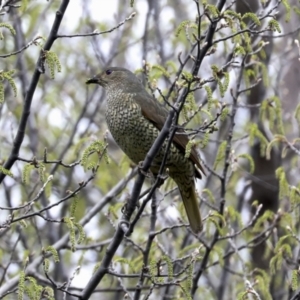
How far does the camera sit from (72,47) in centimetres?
998

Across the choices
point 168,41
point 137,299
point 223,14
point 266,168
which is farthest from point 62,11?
point 168,41

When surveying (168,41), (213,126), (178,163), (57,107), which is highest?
(168,41)

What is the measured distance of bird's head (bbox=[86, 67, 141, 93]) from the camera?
6.12 meters

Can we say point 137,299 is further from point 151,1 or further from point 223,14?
point 151,1

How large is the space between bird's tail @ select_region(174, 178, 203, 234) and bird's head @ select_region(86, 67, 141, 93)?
2.85 feet

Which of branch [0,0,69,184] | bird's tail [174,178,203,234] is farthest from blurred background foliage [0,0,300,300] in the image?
branch [0,0,69,184]

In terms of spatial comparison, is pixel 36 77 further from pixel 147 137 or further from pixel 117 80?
pixel 117 80

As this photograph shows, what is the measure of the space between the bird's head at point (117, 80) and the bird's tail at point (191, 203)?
34.1 inches

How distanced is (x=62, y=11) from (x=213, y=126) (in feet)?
3.30

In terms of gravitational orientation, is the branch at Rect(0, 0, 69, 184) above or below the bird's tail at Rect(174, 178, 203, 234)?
below

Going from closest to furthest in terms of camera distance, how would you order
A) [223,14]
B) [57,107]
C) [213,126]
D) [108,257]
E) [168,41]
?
1. [223,14]
2. [213,126]
3. [108,257]
4. [57,107]
5. [168,41]

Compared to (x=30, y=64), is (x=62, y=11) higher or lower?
lower

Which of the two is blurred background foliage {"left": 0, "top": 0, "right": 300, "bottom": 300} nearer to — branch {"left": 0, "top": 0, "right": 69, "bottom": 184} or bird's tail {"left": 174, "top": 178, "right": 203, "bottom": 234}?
bird's tail {"left": 174, "top": 178, "right": 203, "bottom": 234}

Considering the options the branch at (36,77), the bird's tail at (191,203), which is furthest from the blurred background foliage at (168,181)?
the branch at (36,77)
